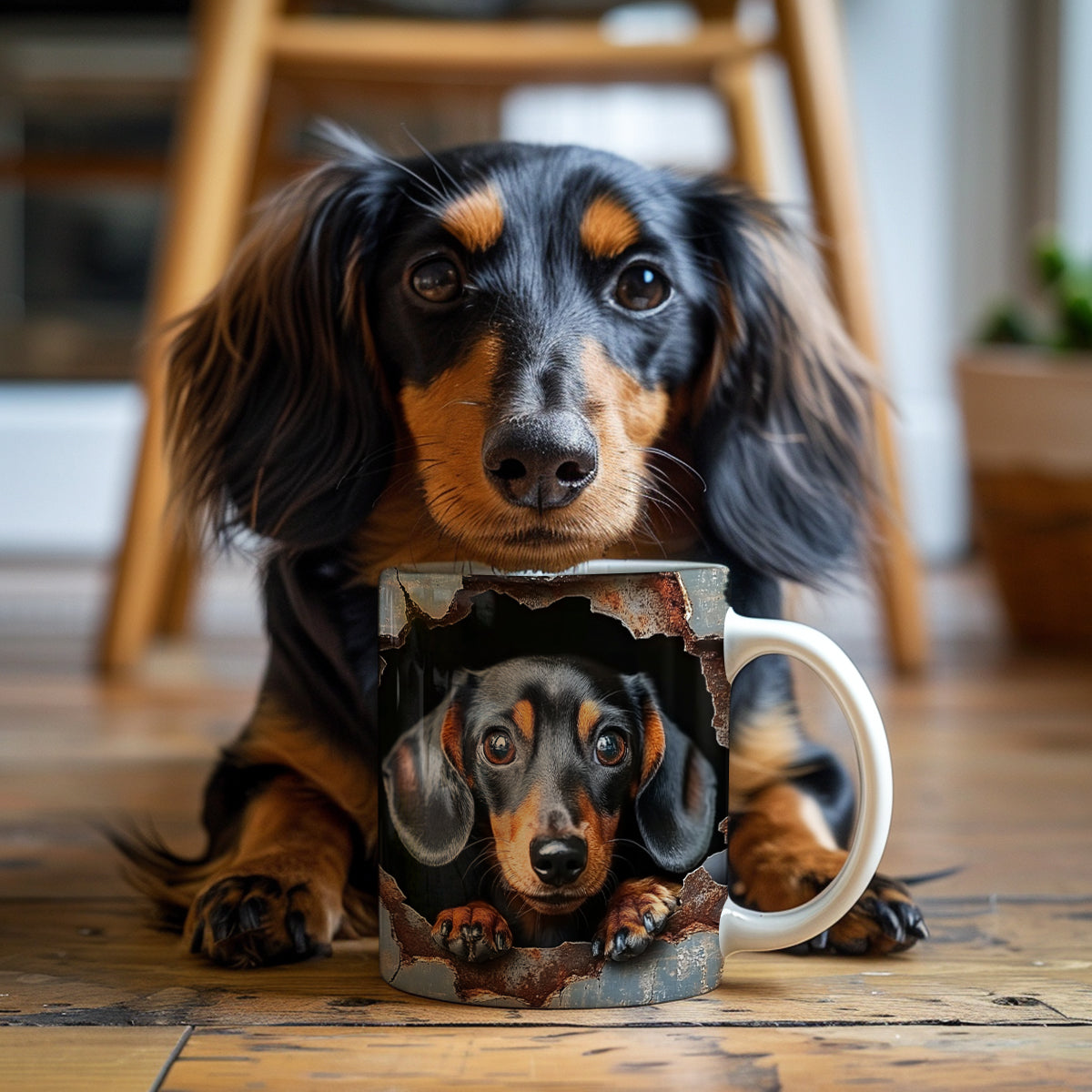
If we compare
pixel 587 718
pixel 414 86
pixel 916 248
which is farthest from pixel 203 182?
pixel 916 248

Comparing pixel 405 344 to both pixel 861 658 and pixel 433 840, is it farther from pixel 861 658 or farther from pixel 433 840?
pixel 861 658

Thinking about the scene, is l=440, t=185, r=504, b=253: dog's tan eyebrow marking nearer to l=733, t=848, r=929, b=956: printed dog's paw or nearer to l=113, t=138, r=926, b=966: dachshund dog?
l=113, t=138, r=926, b=966: dachshund dog

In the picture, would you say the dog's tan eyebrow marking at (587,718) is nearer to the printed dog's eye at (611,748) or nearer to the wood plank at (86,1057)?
the printed dog's eye at (611,748)

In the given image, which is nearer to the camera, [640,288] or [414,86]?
[640,288]

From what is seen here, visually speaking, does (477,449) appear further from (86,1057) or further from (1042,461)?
(1042,461)

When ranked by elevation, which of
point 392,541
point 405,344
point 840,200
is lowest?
point 392,541

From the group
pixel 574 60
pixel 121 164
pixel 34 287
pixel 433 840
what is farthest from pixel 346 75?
pixel 34 287

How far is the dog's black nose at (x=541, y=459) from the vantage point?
60cm

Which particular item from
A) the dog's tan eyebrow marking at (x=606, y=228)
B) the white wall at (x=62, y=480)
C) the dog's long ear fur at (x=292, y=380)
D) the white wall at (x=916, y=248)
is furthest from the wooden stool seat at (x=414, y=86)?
the white wall at (x=62, y=480)

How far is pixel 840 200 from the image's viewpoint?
1.58 m

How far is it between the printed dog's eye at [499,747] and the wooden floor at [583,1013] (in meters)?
0.11

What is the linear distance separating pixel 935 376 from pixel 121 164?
1724mm

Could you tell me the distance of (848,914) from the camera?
0.69m

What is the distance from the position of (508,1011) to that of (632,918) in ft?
0.23
